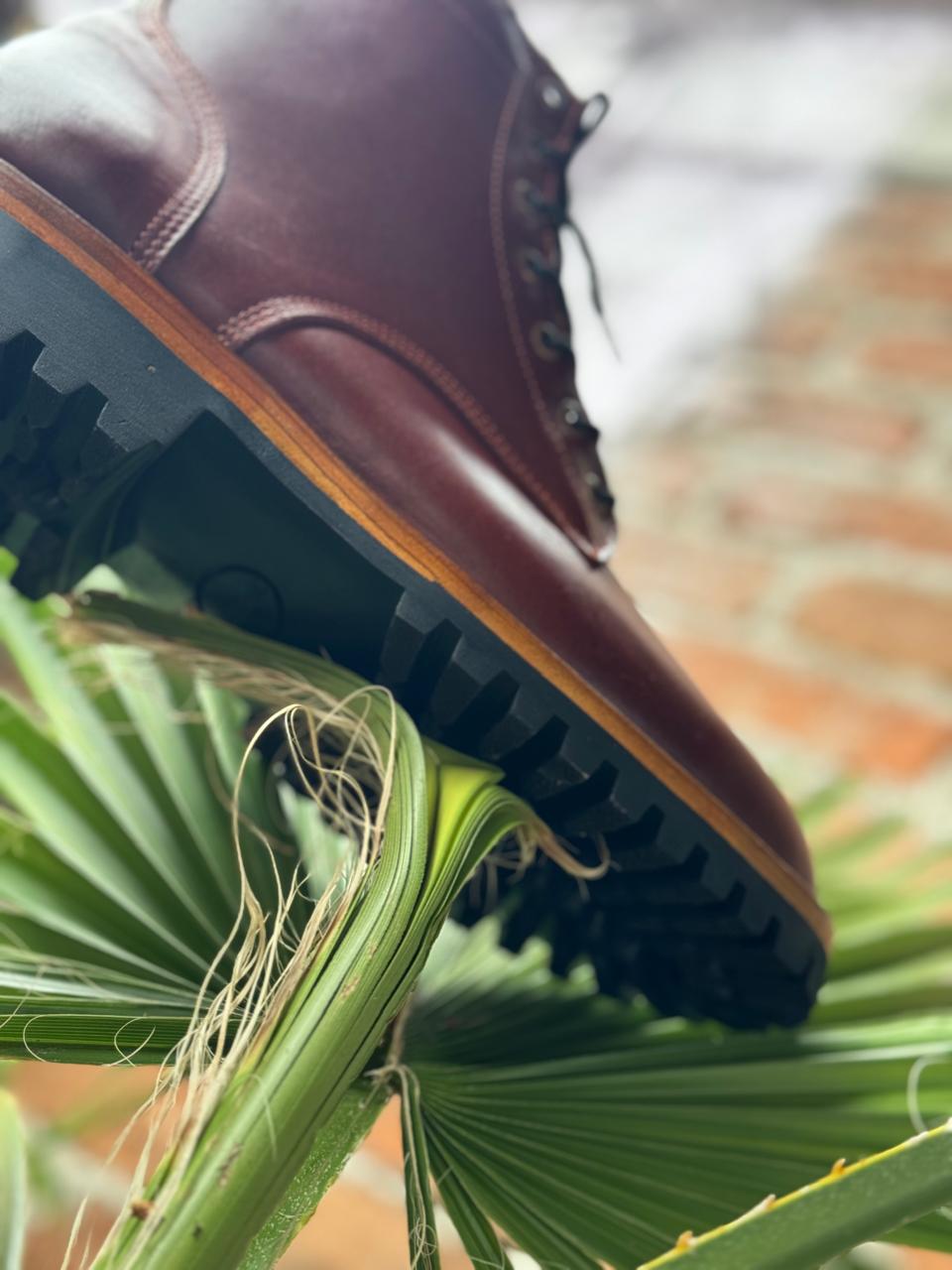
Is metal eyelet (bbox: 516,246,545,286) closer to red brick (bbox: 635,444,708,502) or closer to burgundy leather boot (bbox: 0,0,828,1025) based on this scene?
burgundy leather boot (bbox: 0,0,828,1025)

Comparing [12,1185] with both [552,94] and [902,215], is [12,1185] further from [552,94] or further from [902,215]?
[902,215]

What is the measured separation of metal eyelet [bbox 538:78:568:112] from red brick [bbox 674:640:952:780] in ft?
2.36

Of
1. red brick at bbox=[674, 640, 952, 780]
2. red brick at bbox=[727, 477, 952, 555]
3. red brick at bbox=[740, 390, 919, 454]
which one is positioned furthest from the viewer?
red brick at bbox=[740, 390, 919, 454]

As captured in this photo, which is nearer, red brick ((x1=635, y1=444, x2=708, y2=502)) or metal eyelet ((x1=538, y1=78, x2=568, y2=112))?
metal eyelet ((x1=538, y1=78, x2=568, y2=112))

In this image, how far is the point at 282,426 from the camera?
44cm

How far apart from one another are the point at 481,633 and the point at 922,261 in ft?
4.51

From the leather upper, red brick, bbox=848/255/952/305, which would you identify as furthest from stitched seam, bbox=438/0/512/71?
red brick, bbox=848/255/952/305

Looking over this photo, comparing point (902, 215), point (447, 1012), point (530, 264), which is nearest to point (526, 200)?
point (530, 264)

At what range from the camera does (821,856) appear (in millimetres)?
769

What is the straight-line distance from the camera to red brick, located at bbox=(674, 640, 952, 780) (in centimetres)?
116

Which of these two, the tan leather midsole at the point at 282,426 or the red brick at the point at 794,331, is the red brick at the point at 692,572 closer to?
the red brick at the point at 794,331

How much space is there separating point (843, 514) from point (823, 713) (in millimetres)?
257

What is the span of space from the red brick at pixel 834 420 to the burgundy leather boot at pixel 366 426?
0.96 meters

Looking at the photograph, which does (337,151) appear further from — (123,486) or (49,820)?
(49,820)
